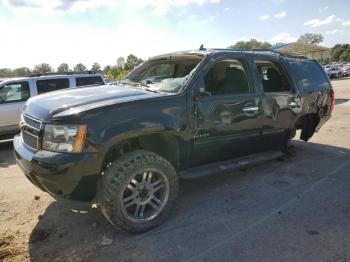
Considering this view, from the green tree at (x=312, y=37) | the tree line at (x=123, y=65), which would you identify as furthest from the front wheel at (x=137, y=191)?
the green tree at (x=312, y=37)

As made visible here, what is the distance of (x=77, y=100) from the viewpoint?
3746mm

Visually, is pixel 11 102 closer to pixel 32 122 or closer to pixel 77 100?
pixel 32 122

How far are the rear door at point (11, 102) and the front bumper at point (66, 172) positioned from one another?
222 inches

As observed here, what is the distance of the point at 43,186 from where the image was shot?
345cm

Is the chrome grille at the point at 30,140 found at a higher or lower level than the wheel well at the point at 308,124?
higher

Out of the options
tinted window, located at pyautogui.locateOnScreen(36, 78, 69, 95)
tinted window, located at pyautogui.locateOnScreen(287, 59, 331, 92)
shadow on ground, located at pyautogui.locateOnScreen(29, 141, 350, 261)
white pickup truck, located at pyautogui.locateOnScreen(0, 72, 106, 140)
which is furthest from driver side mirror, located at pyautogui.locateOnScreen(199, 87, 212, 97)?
tinted window, located at pyautogui.locateOnScreen(36, 78, 69, 95)

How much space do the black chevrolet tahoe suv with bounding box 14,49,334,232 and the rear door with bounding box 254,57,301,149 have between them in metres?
0.02

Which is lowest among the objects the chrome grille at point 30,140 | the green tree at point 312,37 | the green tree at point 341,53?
the chrome grille at point 30,140

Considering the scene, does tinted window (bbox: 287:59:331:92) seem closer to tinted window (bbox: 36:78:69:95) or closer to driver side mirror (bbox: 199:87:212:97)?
driver side mirror (bbox: 199:87:212:97)

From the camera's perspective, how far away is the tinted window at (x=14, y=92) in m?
8.69

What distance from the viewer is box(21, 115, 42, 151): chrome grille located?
353 cm

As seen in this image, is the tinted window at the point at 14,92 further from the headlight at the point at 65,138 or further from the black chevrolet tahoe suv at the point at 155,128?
the headlight at the point at 65,138

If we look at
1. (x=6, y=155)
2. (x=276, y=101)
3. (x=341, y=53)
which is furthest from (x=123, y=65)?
(x=341, y=53)

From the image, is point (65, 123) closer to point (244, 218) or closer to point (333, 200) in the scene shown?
point (244, 218)
